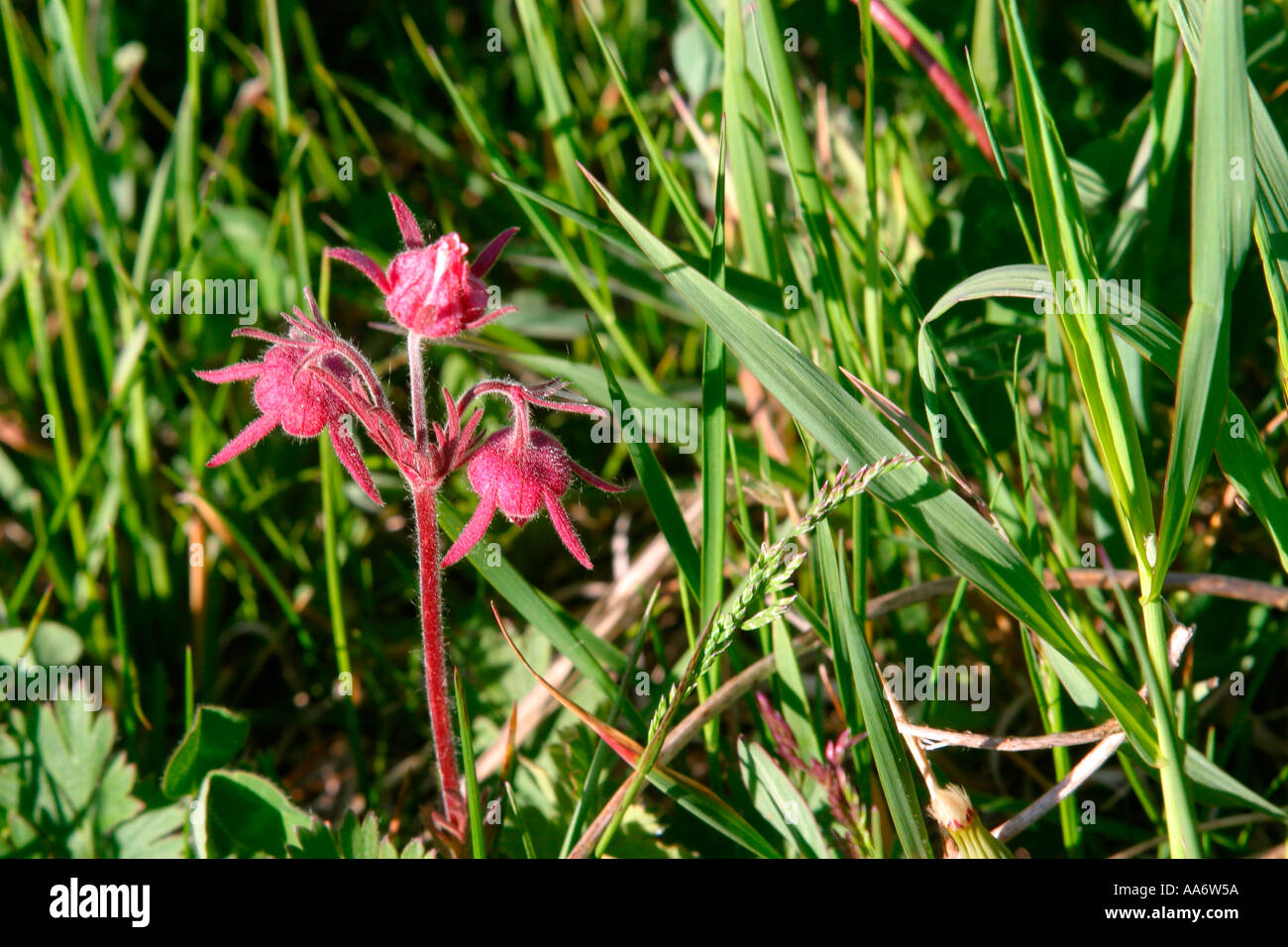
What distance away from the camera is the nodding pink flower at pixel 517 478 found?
2055 millimetres

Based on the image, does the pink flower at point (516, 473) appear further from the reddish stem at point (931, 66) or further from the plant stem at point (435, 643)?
the reddish stem at point (931, 66)

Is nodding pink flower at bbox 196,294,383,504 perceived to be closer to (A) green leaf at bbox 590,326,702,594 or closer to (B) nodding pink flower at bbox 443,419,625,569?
(B) nodding pink flower at bbox 443,419,625,569

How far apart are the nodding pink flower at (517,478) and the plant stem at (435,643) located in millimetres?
141

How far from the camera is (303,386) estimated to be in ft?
6.70

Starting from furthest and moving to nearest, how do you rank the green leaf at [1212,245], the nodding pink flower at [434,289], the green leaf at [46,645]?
the green leaf at [46,645] < the nodding pink flower at [434,289] < the green leaf at [1212,245]

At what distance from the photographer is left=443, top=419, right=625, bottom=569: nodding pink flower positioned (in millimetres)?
2055

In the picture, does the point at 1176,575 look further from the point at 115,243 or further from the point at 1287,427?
the point at 115,243

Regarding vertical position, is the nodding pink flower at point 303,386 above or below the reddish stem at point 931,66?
below

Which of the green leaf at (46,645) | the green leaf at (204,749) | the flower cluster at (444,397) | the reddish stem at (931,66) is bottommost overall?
the green leaf at (204,749)

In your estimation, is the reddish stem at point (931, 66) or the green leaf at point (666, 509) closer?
the green leaf at point (666, 509)

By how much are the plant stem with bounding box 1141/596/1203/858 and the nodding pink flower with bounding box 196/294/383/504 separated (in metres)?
1.51

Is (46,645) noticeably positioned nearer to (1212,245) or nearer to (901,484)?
(901,484)

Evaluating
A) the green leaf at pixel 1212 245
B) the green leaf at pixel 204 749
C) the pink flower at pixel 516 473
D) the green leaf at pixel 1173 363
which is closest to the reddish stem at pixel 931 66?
the green leaf at pixel 1173 363

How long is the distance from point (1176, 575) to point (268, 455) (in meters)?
2.87
